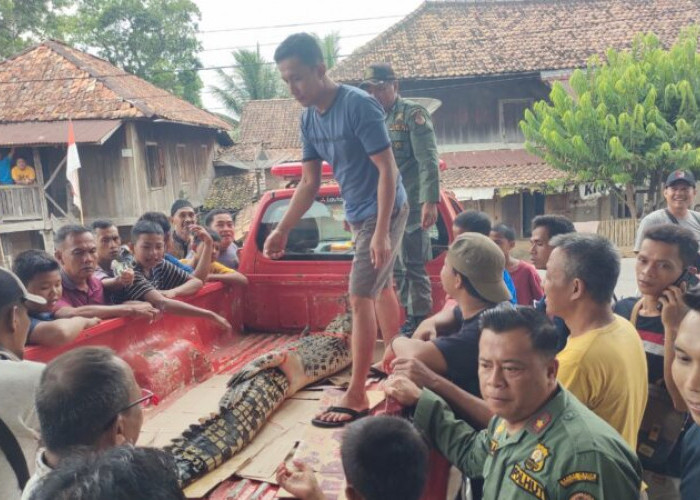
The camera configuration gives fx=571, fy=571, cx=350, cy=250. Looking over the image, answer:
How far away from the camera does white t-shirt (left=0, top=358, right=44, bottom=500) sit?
5.86ft

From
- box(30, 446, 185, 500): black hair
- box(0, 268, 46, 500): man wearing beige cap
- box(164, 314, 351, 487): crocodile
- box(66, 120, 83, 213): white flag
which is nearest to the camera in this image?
box(30, 446, 185, 500): black hair

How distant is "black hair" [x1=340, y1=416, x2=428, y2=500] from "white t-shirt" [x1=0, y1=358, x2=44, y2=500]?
102cm

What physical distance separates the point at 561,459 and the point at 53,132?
51.8 ft

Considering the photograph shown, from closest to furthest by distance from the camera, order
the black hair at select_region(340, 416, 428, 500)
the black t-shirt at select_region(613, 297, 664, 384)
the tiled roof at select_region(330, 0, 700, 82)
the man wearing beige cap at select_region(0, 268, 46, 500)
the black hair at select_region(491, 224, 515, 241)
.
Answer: the black hair at select_region(340, 416, 428, 500) < the man wearing beige cap at select_region(0, 268, 46, 500) < the black t-shirt at select_region(613, 297, 664, 384) < the black hair at select_region(491, 224, 515, 241) < the tiled roof at select_region(330, 0, 700, 82)

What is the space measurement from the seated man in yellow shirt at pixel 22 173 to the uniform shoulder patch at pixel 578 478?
55.3ft

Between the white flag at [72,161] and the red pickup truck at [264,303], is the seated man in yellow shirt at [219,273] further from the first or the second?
the white flag at [72,161]

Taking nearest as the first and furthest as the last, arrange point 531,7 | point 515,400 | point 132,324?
point 515,400 → point 132,324 → point 531,7

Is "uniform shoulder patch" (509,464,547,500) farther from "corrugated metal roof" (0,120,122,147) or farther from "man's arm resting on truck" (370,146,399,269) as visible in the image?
"corrugated metal roof" (0,120,122,147)

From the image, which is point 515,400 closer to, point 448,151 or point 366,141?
point 366,141

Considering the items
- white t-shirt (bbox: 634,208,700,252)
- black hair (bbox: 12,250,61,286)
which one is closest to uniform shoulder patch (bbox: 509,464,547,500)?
black hair (bbox: 12,250,61,286)

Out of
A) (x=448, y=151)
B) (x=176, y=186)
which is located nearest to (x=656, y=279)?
(x=448, y=151)

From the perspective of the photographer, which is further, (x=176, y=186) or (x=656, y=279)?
(x=176, y=186)

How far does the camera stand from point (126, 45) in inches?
906

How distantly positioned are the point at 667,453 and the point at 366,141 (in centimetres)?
179
